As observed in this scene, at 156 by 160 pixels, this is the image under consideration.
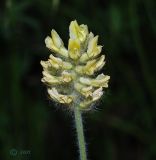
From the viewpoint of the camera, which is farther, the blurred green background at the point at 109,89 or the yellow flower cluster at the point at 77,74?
the blurred green background at the point at 109,89

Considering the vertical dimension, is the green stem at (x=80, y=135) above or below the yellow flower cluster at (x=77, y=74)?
below

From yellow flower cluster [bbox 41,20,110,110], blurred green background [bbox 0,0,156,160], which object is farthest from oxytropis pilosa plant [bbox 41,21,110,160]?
blurred green background [bbox 0,0,156,160]

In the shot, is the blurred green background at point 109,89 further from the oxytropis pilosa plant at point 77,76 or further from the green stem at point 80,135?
the green stem at point 80,135

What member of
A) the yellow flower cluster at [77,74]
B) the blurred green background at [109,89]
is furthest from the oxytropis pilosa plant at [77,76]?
the blurred green background at [109,89]

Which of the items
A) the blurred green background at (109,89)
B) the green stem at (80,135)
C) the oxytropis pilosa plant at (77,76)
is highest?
the blurred green background at (109,89)

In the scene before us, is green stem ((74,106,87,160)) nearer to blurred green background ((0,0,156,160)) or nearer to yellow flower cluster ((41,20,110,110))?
yellow flower cluster ((41,20,110,110))
